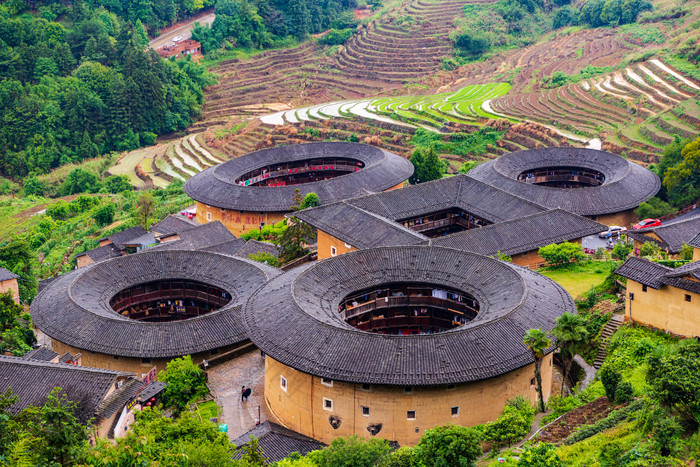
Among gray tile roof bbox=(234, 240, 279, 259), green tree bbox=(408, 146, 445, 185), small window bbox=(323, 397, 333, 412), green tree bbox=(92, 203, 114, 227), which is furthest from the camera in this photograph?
green tree bbox=(92, 203, 114, 227)

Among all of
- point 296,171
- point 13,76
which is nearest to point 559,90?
point 296,171

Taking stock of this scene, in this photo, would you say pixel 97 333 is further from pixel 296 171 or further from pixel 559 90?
pixel 559 90

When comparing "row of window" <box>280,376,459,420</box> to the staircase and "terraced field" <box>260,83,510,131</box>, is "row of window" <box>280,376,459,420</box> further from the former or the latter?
"terraced field" <box>260,83,510,131</box>

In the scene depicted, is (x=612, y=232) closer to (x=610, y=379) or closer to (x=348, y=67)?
(x=610, y=379)

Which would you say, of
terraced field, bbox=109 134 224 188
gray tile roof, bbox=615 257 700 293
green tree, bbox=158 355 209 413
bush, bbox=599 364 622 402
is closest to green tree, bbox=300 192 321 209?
green tree, bbox=158 355 209 413

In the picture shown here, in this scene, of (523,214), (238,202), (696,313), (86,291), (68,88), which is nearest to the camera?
(696,313)

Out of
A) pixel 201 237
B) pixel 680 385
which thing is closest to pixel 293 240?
pixel 201 237
